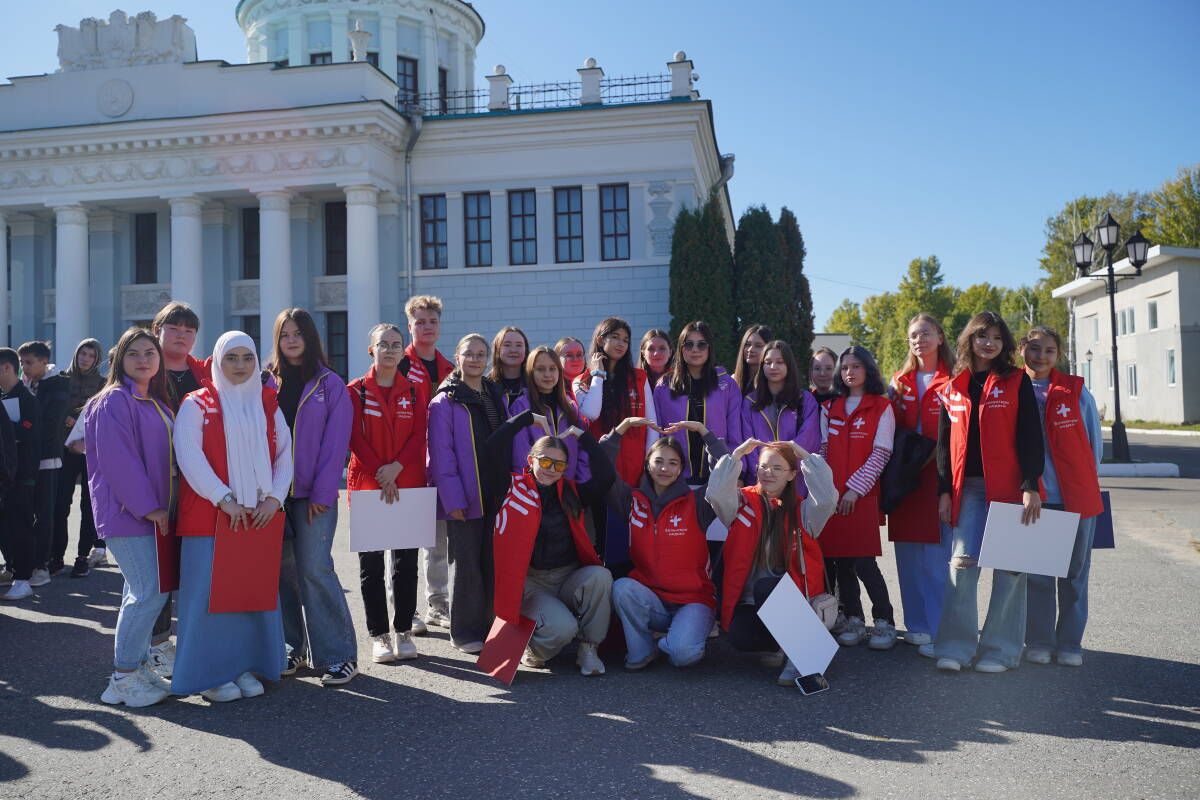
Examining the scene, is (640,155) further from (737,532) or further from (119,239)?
(737,532)

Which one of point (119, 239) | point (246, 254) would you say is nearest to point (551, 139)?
point (246, 254)

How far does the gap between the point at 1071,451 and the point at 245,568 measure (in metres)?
4.79

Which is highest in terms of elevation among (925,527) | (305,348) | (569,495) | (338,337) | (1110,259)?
(1110,259)

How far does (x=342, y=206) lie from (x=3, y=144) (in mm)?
9925

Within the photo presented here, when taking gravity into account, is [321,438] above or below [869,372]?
below

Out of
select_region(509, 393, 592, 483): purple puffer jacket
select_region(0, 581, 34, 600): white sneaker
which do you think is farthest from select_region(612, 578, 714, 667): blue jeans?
select_region(0, 581, 34, 600): white sneaker

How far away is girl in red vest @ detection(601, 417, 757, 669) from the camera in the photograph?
5613mm

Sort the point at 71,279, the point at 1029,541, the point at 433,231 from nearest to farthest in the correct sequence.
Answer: the point at 1029,541, the point at 71,279, the point at 433,231

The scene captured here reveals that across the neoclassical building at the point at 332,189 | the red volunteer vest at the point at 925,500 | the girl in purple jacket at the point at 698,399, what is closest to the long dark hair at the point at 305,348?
the girl in purple jacket at the point at 698,399

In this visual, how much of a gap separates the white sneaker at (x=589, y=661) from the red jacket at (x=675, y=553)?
1.72 feet

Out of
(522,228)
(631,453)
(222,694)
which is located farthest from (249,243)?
(222,694)

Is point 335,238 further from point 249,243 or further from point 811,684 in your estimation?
point 811,684

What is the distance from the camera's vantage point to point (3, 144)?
27.6 metres

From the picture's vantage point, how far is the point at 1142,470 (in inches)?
735
